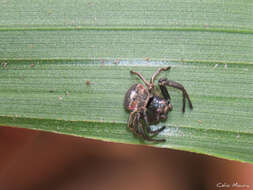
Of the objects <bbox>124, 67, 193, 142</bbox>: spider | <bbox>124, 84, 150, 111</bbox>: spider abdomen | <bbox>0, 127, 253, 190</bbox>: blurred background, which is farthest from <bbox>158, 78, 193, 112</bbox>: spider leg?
<bbox>0, 127, 253, 190</bbox>: blurred background

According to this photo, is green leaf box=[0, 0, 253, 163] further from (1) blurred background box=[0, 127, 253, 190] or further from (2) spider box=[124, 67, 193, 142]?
(1) blurred background box=[0, 127, 253, 190]

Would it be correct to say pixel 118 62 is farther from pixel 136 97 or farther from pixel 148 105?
pixel 148 105

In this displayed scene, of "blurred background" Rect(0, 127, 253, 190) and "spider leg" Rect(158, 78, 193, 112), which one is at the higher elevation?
"spider leg" Rect(158, 78, 193, 112)

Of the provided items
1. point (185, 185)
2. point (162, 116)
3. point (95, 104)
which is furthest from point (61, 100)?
point (185, 185)

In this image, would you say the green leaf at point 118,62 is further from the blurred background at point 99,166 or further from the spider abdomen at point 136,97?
the blurred background at point 99,166

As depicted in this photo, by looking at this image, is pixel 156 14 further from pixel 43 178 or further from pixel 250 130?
pixel 43 178

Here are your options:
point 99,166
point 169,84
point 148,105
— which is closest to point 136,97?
point 148,105
